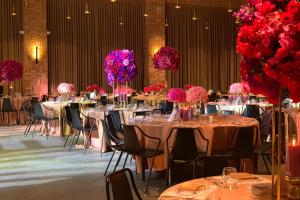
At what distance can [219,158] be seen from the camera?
3.76 meters

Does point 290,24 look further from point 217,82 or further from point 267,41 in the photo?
point 217,82

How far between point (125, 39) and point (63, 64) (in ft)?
8.15

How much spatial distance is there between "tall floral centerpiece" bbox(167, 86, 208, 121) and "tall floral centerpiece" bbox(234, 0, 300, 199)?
12.2ft

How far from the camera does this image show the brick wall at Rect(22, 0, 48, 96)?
14500 millimetres

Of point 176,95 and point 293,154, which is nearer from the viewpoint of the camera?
point 293,154

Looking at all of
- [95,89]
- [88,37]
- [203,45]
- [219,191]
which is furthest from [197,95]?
[203,45]

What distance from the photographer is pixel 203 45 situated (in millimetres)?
18250

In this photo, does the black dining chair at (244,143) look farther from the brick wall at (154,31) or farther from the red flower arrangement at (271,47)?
the brick wall at (154,31)

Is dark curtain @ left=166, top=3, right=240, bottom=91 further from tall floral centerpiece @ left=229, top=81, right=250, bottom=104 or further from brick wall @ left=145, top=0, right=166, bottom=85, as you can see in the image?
tall floral centerpiece @ left=229, top=81, right=250, bottom=104

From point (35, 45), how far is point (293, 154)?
43.1 ft

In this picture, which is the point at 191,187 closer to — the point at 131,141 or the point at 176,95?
the point at 131,141

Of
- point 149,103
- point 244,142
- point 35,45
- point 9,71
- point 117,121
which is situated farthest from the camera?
point 35,45

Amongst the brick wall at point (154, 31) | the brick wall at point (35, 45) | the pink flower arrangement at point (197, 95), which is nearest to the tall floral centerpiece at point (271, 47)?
the pink flower arrangement at point (197, 95)

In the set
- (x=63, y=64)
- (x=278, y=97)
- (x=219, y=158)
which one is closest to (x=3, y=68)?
(x=63, y=64)
